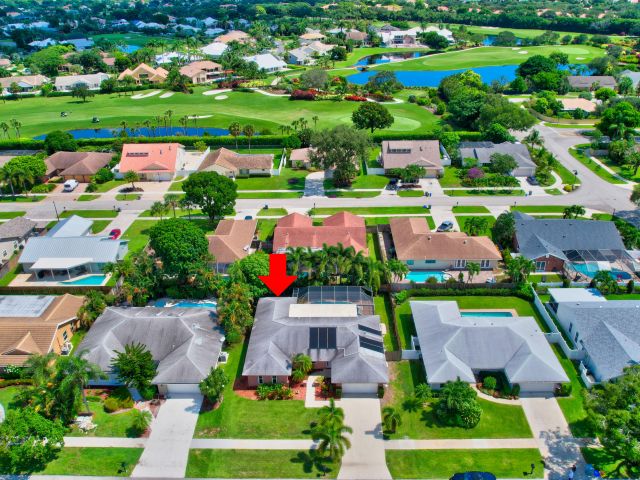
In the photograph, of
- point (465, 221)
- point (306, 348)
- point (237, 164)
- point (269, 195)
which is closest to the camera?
point (306, 348)

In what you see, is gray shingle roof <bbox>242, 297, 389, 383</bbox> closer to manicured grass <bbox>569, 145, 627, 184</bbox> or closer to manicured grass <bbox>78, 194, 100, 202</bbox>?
manicured grass <bbox>78, 194, 100, 202</bbox>

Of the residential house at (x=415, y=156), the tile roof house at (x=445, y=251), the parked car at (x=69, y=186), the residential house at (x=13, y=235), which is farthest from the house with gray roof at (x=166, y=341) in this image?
the residential house at (x=415, y=156)

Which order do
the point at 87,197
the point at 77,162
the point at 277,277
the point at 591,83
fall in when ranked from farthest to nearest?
1. the point at 591,83
2. the point at 77,162
3. the point at 87,197
4. the point at 277,277

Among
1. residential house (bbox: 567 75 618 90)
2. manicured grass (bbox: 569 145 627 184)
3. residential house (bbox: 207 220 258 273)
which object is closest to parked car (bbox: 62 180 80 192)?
residential house (bbox: 207 220 258 273)

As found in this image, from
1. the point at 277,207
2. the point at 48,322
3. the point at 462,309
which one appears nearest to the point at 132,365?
the point at 48,322

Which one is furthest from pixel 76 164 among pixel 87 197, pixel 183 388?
pixel 183 388

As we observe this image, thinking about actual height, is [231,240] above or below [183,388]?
above

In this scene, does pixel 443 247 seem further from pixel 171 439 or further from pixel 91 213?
pixel 91 213
